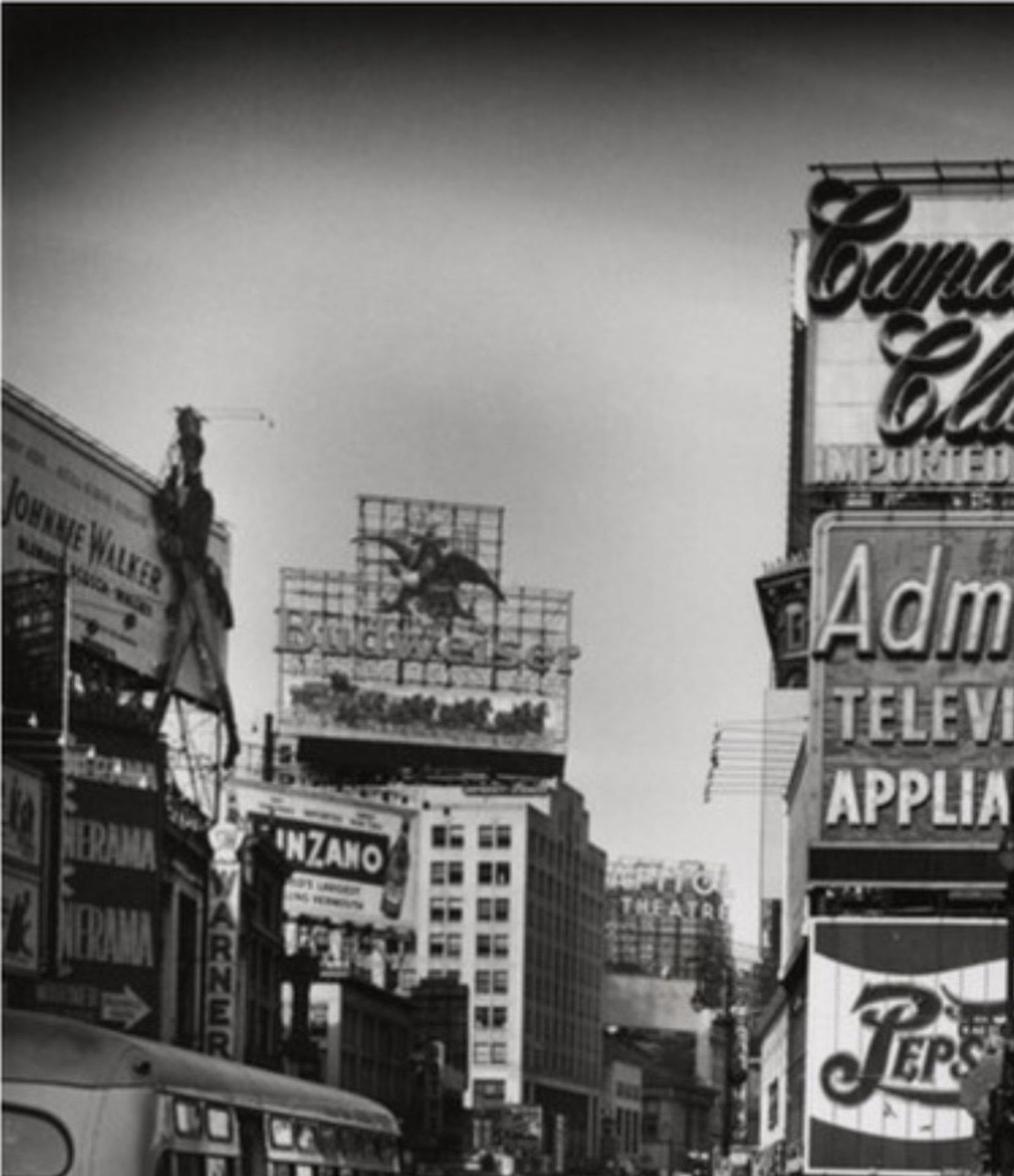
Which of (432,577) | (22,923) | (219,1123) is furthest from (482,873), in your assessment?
(219,1123)

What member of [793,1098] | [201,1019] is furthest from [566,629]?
[201,1019]

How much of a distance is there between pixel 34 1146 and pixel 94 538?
121ft

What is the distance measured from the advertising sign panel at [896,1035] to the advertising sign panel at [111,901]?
11.5 m

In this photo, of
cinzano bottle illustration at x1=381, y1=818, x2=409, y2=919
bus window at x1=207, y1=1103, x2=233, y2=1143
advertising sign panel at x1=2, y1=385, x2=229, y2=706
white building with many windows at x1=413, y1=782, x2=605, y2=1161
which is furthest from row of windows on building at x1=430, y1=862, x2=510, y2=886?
bus window at x1=207, y1=1103, x2=233, y2=1143

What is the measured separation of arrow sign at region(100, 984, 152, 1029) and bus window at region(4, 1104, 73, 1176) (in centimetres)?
3033

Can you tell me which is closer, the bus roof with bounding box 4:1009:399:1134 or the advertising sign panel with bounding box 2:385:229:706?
the bus roof with bounding box 4:1009:399:1134

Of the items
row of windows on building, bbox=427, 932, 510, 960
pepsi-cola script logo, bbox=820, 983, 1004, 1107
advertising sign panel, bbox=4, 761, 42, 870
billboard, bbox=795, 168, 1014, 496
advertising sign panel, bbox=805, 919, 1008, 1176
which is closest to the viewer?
advertising sign panel, bbox=4, 761, 42, 870

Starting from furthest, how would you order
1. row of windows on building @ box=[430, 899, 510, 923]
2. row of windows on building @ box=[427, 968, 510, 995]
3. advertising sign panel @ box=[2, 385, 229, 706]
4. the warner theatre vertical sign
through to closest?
1. row of windows on building @ box=[427, 968, 510, 995]
2. row of windows on building @ box=[430, 899, 510, 923]
3. the warner theatre vertical sign
4. advertising sign panel @ box=[2, 385, 229, 706]

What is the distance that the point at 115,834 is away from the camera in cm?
5388

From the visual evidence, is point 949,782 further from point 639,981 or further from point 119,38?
point 639,981

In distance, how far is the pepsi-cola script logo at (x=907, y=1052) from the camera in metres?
55.1

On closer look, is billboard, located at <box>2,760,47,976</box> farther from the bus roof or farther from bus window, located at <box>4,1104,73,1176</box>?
bus window, located at <box>4,1104,73,1176</box>

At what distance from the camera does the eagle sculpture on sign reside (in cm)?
10550

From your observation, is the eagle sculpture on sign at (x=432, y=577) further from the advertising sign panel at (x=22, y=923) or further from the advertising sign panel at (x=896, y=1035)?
the advertising sign panel at (x=22, y=923)
